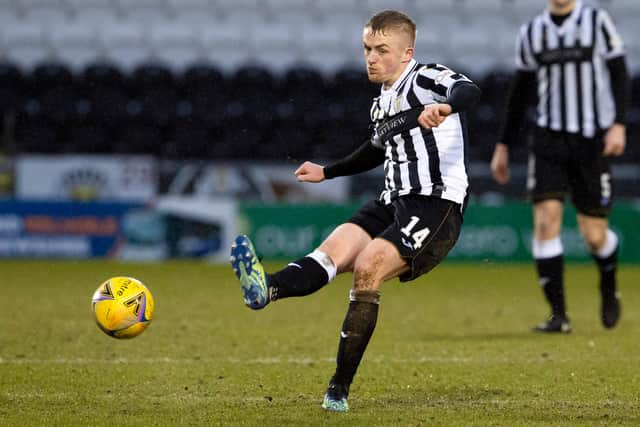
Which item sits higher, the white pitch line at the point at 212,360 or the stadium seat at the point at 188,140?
the white pitch line at the point at 212,360

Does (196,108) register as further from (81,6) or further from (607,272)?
(607,272)

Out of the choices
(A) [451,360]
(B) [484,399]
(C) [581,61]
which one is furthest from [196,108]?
(B) [484,399]

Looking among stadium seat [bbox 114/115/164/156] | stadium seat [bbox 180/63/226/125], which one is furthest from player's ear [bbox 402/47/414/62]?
stadium seat [bbox 180/63/226/125]

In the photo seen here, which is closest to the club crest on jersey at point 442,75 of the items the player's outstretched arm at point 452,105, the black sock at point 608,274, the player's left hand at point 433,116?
the player's outstretched arm at point 452,105

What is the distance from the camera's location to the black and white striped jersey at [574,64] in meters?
7.33

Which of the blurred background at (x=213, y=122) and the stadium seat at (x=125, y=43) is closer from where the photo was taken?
the blurred background at (x=213, y=122)

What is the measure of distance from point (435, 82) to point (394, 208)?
0.57 metres

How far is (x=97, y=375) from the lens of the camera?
17.4 ft

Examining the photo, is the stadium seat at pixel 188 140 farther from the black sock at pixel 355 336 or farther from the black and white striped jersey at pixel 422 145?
the black sock at pixel 355 336

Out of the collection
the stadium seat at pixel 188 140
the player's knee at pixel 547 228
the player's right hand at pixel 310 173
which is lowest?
the stadium seat at pixel 188 140

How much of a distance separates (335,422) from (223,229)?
31.1 feet

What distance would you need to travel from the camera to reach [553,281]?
24.3 feet

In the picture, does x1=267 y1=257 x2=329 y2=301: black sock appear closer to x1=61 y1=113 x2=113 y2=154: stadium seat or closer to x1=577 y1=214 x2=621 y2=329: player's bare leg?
x1=577 y1=214 x2=621 y2=329: player's bare leg

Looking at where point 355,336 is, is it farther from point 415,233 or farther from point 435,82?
point 435,82
